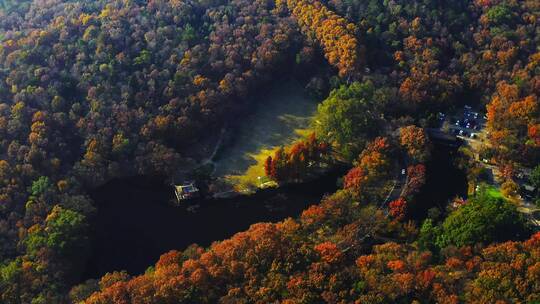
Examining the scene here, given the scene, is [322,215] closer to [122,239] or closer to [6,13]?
[122,239]

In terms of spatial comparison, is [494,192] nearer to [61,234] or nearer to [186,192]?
[186,192]

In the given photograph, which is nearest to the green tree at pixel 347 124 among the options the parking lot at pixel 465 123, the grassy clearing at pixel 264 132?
the grassy clearing at pixel 264 132

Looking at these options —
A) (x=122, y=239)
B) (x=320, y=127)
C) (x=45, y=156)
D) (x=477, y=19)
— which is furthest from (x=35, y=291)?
(x=477, y=19)

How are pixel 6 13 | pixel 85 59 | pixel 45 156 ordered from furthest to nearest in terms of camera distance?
pixel 6 13 → pixel 85 59 → pixel 45 156

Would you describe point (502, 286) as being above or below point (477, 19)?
below

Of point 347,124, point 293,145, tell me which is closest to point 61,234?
point 293,145

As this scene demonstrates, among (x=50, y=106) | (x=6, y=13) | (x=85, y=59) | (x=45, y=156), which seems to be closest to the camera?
(x=45, y=156)
